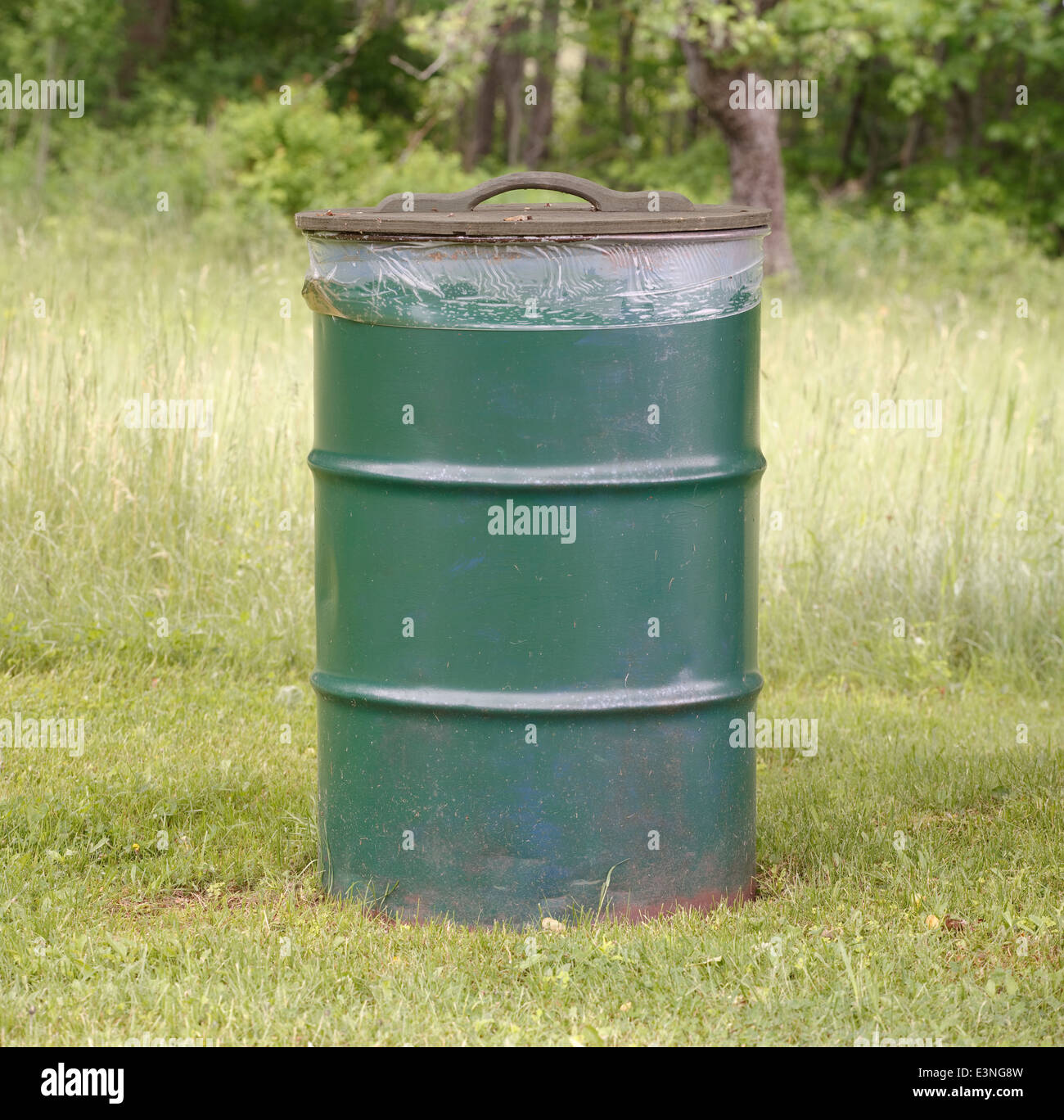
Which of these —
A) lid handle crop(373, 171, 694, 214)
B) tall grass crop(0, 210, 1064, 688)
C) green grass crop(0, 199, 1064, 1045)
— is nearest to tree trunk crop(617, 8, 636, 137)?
green grass crop(0, 199, 1064, 1045)

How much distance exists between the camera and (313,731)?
471 cm

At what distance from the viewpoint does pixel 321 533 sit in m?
3.31

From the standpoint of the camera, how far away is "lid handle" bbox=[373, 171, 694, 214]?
10.4 ft

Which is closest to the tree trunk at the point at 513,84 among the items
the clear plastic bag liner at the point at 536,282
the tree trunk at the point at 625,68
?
the tree trunk at the point at 625,68

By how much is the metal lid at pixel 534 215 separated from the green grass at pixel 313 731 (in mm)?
1531

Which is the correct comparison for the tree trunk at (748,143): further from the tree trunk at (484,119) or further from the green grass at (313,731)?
the tree trunk at (484,119)

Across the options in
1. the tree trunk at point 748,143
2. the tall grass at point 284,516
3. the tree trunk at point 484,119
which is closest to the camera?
the tall grass at point 284,516

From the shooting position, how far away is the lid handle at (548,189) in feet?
10.4

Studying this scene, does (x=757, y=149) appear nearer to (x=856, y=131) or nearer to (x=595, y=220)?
(x=856, y=131)

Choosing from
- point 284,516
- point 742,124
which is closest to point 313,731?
point 284,516

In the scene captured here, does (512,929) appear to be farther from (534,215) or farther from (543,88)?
(543,88)

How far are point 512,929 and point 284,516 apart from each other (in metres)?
2.86

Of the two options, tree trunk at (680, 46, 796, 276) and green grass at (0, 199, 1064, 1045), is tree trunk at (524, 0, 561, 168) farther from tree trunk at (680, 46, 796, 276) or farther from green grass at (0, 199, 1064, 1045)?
green grass at (0, 199, 1064, 1045)

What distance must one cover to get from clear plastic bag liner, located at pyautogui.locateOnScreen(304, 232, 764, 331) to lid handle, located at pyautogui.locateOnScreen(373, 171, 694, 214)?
0.20 m
